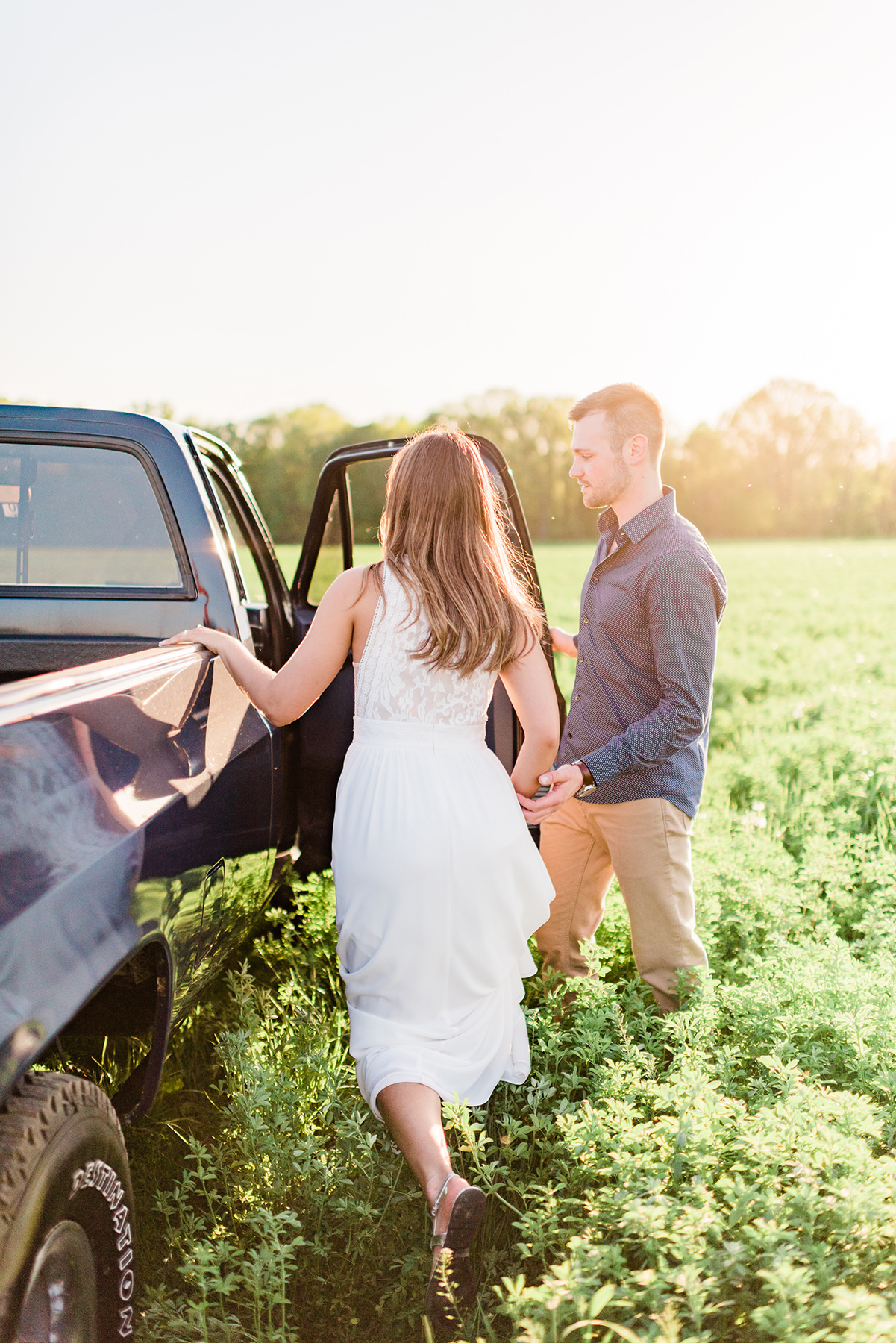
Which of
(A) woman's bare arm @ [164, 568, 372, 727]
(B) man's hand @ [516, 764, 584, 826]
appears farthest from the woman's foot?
(A) woman's bare arm @ [164, 568, 372, 727]

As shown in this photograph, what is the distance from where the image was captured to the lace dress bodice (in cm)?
267

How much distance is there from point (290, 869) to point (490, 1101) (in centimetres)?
129

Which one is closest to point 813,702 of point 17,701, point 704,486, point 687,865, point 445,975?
point 687,865

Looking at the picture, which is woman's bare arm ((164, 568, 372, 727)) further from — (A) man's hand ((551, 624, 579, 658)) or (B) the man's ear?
(A) man's hand ((551, 624, 579, 658))

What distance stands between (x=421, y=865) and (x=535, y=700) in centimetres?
58

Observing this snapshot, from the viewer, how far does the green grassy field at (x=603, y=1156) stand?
197cm

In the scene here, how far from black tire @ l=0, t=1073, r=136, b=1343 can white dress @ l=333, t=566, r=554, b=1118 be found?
0.86 m

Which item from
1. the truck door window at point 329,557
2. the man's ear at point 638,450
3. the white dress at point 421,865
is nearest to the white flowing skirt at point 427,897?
the white dress at point 421,865

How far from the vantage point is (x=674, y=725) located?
304cm

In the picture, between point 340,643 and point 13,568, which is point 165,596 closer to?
point 13,568

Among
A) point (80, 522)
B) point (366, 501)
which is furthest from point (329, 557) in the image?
point (80, 522)

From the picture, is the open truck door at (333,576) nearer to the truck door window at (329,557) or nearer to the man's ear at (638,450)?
the truck door window at (329,557)

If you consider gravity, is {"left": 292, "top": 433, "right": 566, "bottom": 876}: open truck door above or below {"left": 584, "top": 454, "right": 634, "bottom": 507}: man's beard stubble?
below

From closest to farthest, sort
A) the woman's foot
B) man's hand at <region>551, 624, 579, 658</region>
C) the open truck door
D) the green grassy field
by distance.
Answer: the green grassy field → the woman's foot → the open truck door → man's hand at <region>551, 624, 579, 658</region>
